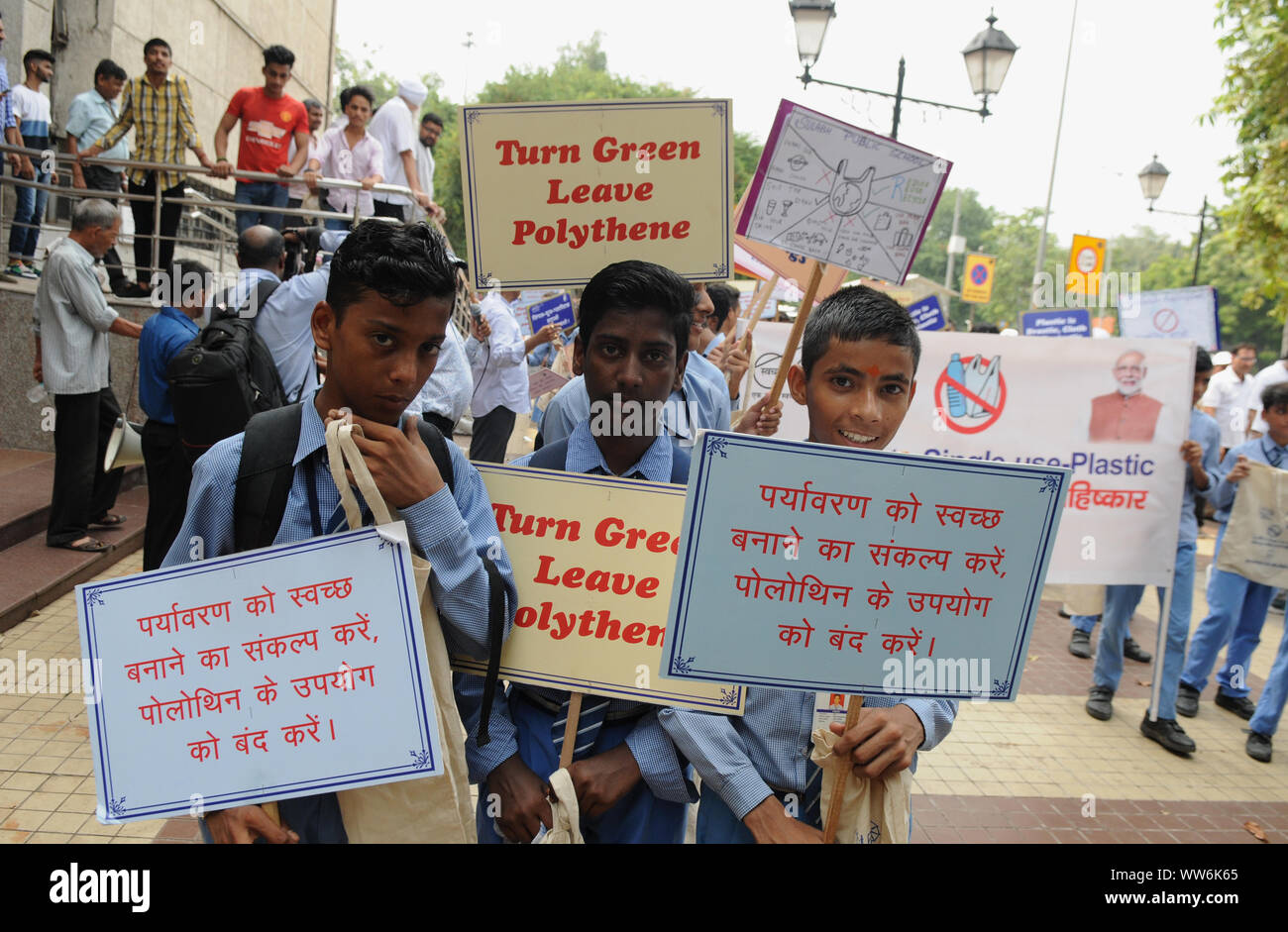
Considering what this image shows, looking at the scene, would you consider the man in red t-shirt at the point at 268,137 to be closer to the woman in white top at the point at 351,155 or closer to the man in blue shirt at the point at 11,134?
the woman in white top at the point at 351,155

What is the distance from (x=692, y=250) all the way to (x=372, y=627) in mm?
1448

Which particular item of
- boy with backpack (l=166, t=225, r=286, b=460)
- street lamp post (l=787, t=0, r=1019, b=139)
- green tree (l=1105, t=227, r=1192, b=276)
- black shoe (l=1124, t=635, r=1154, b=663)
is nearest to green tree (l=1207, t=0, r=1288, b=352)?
street lamp post (l=787, t=0, r=1019, b=139)

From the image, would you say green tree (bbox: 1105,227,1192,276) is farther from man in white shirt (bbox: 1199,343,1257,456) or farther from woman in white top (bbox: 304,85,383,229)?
woman in white top (bbox: 304,85,383,229)

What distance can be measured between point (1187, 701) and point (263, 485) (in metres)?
6.42

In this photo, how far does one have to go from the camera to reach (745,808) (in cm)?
189

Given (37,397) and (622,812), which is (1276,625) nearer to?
(622,812)

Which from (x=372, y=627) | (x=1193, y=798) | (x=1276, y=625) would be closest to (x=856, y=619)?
(x=372, y=627)

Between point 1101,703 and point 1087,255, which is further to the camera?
point 1087,255

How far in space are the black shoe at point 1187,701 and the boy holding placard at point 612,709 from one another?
17.6ft

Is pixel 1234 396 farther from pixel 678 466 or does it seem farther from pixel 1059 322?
pixel 678 466

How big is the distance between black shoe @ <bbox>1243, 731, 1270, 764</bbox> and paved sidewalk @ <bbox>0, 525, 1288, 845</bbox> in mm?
47

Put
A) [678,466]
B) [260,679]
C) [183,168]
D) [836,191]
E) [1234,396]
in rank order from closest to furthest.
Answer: [260,679] < [678,466] < [836,191] < [183,168] < [1234,396]

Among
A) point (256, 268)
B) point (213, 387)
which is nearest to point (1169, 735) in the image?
point (213, 387)

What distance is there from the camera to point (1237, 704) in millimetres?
6332
